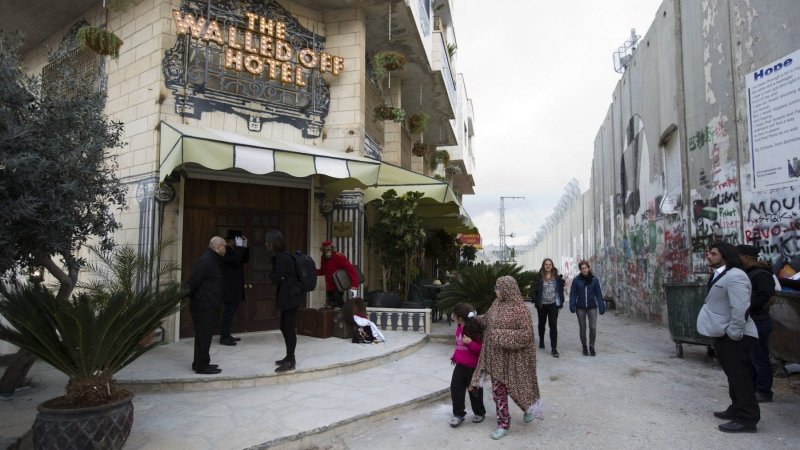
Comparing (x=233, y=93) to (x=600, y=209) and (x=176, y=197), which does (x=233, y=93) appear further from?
(x=600, y=209)

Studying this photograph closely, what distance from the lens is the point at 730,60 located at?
29.5 ft

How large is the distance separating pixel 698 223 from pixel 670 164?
262 cm

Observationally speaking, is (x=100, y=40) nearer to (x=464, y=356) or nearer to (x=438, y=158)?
(x=464, y=356)

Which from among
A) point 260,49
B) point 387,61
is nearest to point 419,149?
point 387,61

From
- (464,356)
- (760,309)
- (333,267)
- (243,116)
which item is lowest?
(464,356)

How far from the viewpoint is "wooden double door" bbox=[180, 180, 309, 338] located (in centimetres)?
841

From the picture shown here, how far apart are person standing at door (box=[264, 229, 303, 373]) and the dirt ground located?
1660 mm

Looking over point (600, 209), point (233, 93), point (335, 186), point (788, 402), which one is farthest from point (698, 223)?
point (600, 209)

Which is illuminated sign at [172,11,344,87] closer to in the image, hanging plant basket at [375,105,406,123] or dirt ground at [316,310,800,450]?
A: hanging plant basket at [375,105,406,123]

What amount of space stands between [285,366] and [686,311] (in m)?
6.23

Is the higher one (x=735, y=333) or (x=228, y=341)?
(x=735, y=333)

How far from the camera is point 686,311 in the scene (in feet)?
25.8

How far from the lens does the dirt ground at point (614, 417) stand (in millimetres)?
4402

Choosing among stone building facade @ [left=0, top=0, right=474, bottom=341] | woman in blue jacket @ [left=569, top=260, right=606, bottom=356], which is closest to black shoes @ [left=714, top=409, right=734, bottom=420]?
woman in blue jacket @ [left=569, top=260, right=606, bottom=356]
